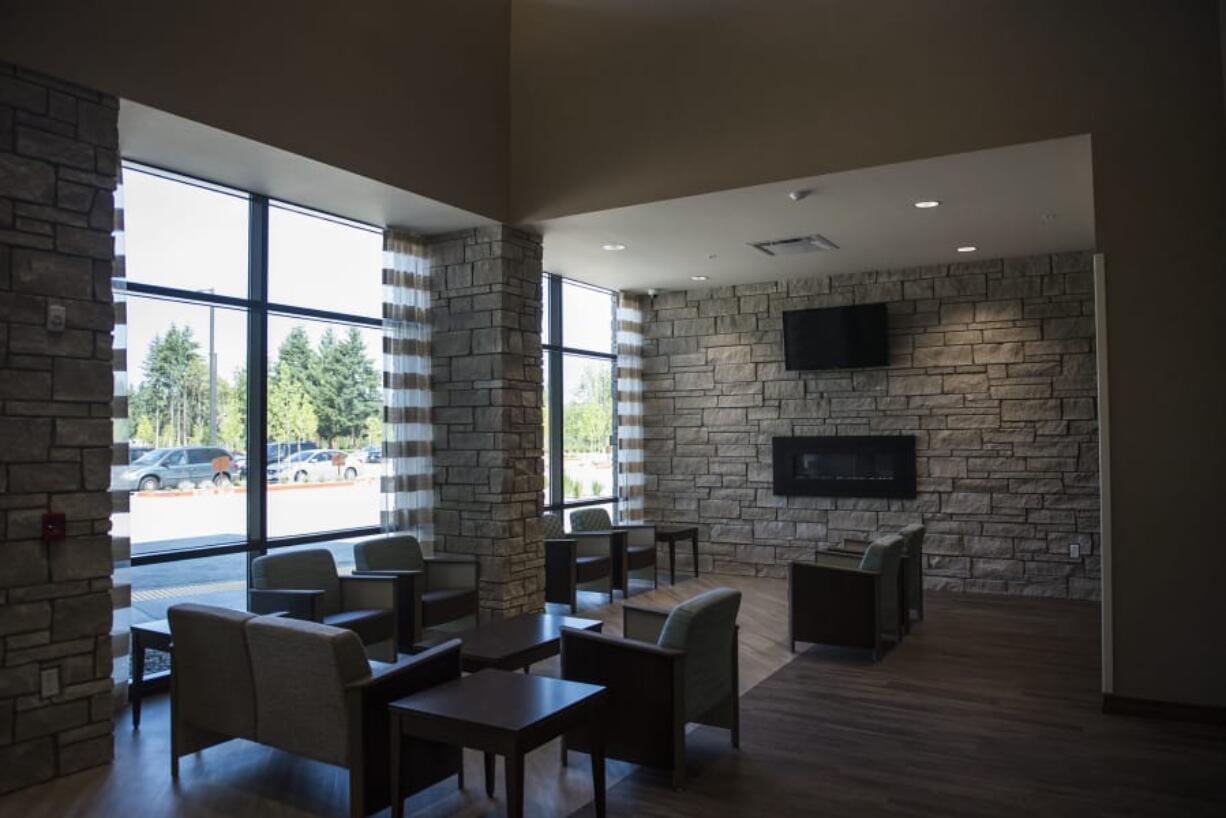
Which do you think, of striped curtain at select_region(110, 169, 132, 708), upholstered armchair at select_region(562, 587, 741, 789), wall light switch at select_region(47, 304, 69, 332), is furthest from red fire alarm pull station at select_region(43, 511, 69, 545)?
upholstered armchair at select_region(562, 587, 741, 789)

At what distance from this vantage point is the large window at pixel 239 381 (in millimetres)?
5328

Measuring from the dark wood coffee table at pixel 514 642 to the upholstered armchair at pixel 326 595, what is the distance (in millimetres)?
726

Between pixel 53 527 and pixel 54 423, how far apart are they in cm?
48

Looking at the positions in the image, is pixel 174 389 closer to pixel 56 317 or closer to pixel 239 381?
pixel 239 381

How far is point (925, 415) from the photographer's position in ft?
27.9

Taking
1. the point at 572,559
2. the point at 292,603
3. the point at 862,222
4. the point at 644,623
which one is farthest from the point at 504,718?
the point at 862,222

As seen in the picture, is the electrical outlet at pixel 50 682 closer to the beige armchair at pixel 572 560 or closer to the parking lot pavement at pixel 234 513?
the parking lot pavement at pixel 234 513

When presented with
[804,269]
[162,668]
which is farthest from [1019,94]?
[162,668]

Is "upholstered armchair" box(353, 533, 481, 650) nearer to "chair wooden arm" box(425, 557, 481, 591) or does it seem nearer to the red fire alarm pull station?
"chair wooden arm" box(425, 557, 481, 591)

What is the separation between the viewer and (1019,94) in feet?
16.6

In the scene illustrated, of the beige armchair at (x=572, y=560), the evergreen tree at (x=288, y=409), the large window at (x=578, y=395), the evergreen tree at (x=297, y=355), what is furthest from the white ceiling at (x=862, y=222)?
the beige armchair at (x=572, y=560)

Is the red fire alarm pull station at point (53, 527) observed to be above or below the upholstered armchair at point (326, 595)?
above

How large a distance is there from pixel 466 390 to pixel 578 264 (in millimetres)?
2078

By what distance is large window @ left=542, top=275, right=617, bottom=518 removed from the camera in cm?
898
